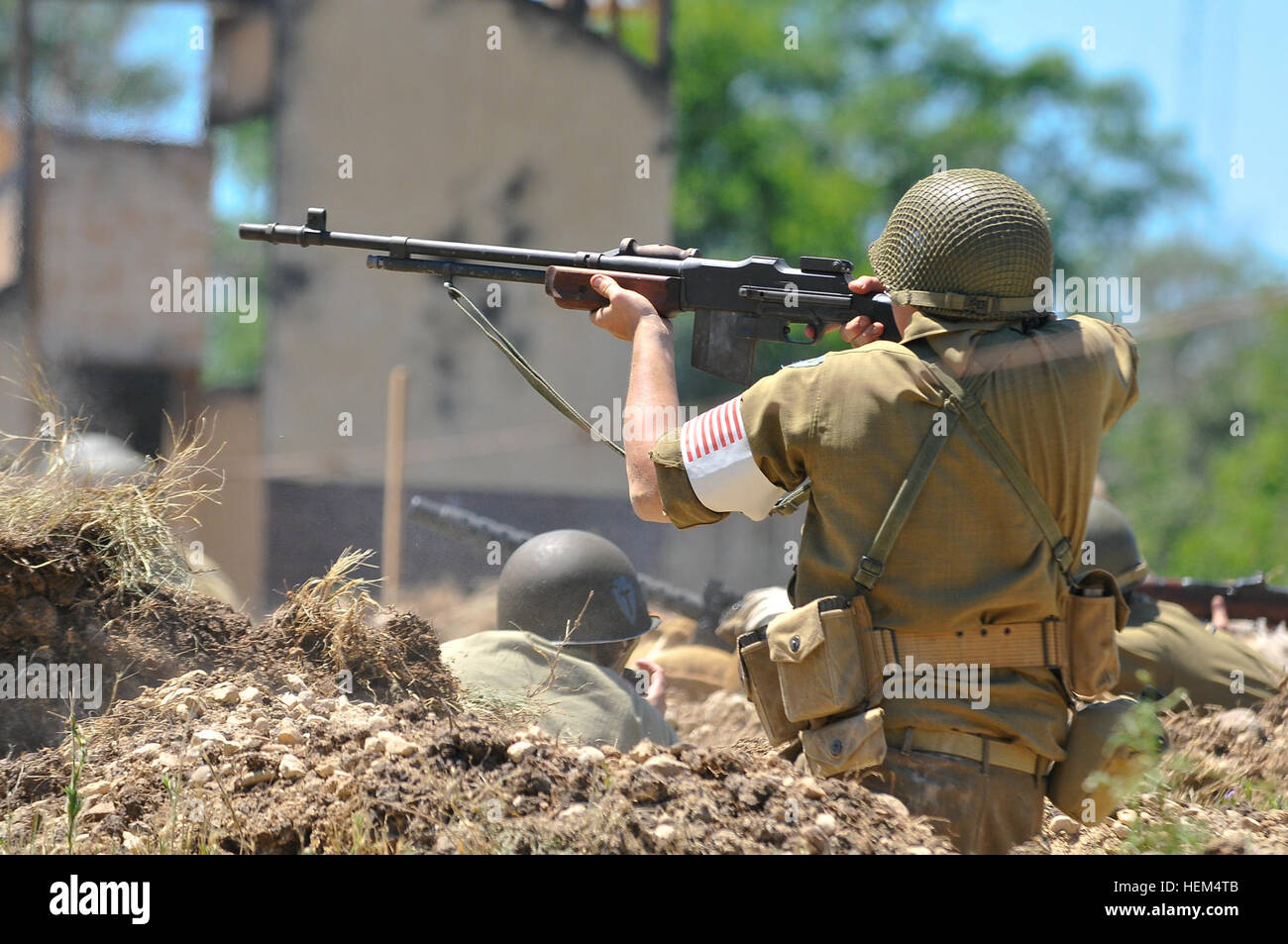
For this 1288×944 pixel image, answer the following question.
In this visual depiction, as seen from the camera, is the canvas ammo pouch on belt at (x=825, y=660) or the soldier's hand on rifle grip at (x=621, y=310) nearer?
the canvas ammo pouch on belt at (x=825, y=660)

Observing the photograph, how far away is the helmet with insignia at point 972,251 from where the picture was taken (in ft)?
10.2

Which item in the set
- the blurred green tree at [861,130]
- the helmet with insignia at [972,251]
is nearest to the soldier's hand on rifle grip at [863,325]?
the helmet with insignia at [972,251]

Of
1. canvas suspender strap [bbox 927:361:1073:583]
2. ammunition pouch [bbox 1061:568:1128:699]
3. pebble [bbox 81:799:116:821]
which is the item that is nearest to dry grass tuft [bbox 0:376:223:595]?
pebble [bbox 81:799:116:821]

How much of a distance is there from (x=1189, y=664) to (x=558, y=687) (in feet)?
9.26

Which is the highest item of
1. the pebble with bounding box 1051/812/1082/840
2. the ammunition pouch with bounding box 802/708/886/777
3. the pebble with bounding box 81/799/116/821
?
the ammunition pouch with bounding box 802/708/886/777

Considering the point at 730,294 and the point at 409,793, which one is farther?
the point at 730,294

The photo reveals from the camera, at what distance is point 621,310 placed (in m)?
3.90

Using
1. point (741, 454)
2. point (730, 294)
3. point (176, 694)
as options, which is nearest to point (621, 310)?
point (730, 294)

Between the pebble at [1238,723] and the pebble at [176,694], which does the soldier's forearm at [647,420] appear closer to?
the pebble at [176,694]

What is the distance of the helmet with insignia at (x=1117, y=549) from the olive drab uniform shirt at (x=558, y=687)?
91.3 inches

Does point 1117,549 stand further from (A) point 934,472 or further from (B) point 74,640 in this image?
(B) point 74,640

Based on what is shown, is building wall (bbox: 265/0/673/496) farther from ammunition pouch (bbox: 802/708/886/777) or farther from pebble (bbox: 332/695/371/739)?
ammunition pouch (bbox: 802/708/886/777)

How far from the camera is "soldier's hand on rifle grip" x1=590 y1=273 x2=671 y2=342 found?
3.84m

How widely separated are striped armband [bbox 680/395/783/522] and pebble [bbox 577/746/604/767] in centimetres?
76
